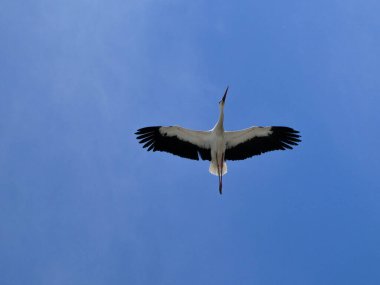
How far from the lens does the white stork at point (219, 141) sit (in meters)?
81.1

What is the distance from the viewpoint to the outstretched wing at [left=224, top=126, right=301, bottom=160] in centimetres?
8112

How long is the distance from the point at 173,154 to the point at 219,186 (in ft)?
5.19

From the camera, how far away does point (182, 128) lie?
266 feet

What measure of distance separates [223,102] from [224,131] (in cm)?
88

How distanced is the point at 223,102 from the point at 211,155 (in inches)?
60.4

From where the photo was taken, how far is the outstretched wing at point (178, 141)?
266ft

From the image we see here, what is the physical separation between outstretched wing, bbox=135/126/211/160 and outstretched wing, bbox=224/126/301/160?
0.66 meters

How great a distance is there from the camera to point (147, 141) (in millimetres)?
81125

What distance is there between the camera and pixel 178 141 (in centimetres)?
8150

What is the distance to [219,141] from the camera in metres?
81.2

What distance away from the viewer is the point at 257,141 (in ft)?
267

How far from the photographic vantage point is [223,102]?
81.6 m

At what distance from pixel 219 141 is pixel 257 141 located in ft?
3.67

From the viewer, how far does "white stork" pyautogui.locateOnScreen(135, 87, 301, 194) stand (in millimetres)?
81125
